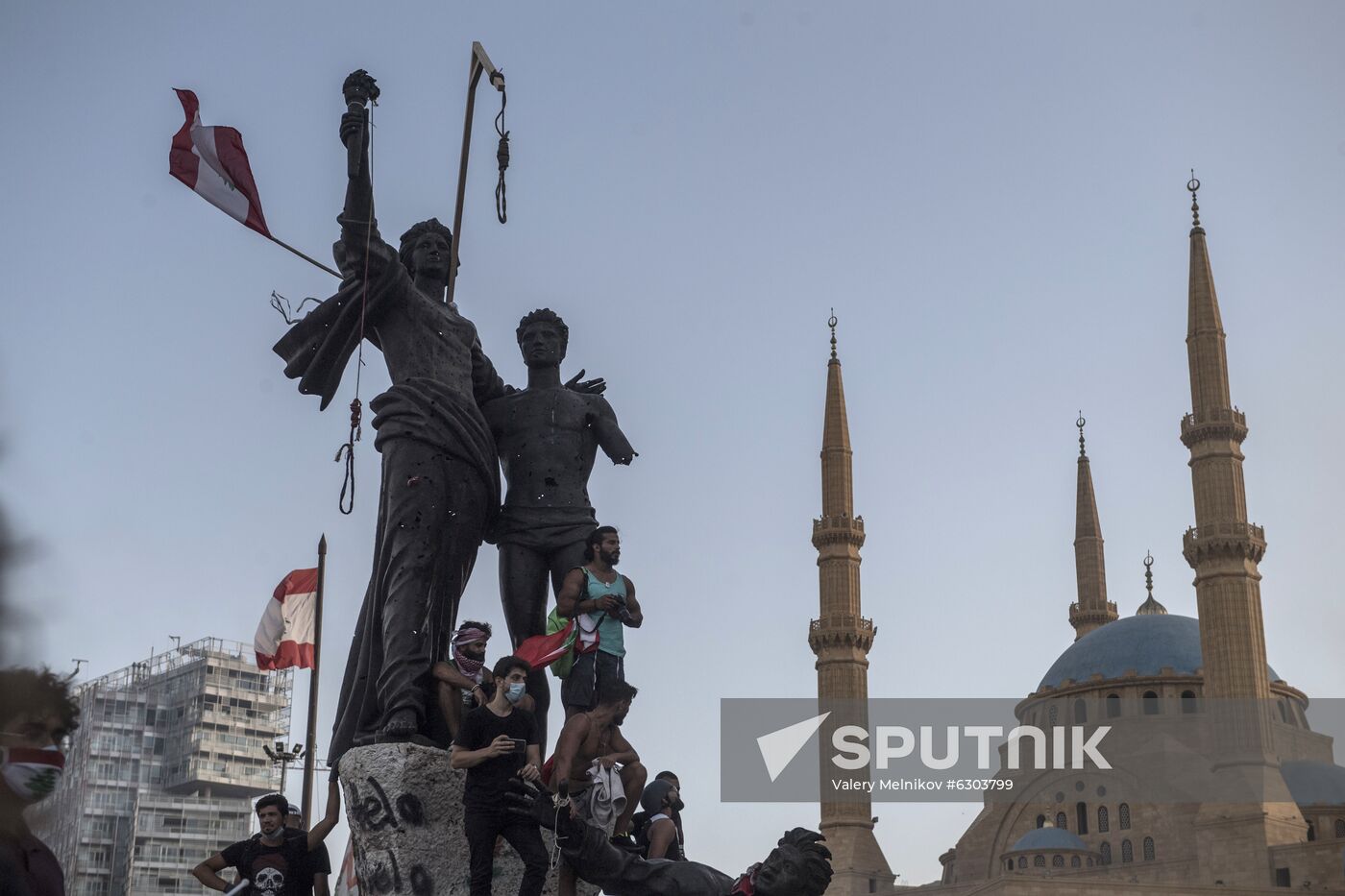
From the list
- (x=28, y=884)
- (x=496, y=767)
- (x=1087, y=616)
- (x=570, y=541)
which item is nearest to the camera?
(x=28, y=884)

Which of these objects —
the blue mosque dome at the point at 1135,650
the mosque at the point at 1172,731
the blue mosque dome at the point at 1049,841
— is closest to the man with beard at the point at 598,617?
the mosque at the point at 1172,731

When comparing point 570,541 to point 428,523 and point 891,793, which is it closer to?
point 428,523

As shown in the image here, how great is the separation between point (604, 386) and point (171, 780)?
3857 centimetres

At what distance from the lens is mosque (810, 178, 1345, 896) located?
4366 centimetres

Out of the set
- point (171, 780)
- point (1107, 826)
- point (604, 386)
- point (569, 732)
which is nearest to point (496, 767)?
point (569, 732)

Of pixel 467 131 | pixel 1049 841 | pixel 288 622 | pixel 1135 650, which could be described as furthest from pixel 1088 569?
pixel 467 131

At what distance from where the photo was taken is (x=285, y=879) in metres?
6.27

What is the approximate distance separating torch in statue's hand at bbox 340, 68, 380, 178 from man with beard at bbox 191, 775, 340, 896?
8.75 feet

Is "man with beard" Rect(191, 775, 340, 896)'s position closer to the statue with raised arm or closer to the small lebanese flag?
the statue with raised arm

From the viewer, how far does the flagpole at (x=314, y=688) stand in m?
15.8

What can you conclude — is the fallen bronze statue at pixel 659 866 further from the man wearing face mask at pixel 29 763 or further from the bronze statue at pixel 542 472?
the man wearing face mask at pixel 29 763

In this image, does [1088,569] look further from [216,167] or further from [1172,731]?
[216,167]

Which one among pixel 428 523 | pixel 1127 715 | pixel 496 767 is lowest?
pixel 496 767

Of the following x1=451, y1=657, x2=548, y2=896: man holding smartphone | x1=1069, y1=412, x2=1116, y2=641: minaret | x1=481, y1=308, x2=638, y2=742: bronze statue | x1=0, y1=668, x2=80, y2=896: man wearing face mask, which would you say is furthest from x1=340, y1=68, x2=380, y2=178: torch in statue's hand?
x1=1069, y1=412, x2=1116, y2=641: minaret
